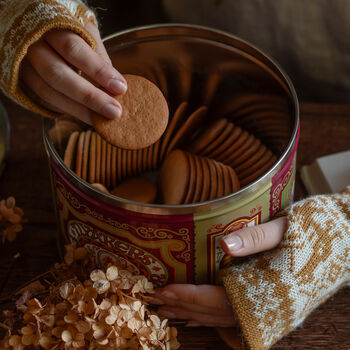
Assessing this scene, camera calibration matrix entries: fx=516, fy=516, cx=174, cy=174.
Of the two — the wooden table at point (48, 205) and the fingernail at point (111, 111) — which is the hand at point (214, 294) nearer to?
the wooden table at point (48, 205)

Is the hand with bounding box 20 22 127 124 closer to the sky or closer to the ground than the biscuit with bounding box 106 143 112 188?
closer to the sky

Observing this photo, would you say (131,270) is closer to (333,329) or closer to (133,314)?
(133,314)

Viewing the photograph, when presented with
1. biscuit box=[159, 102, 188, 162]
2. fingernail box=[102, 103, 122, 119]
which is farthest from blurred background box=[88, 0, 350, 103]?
fingernail box=[102, 103, 122, 119]

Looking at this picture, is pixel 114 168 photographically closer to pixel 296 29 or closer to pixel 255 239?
pixel 255 239

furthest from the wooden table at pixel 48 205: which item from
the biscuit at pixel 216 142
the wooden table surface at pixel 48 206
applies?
the biscuit at pixel 216 142

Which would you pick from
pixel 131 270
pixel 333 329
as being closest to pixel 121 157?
pixel 131 270

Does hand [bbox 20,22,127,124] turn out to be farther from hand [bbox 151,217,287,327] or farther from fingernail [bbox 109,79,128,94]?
hand [bbox 151,217,287,327]
